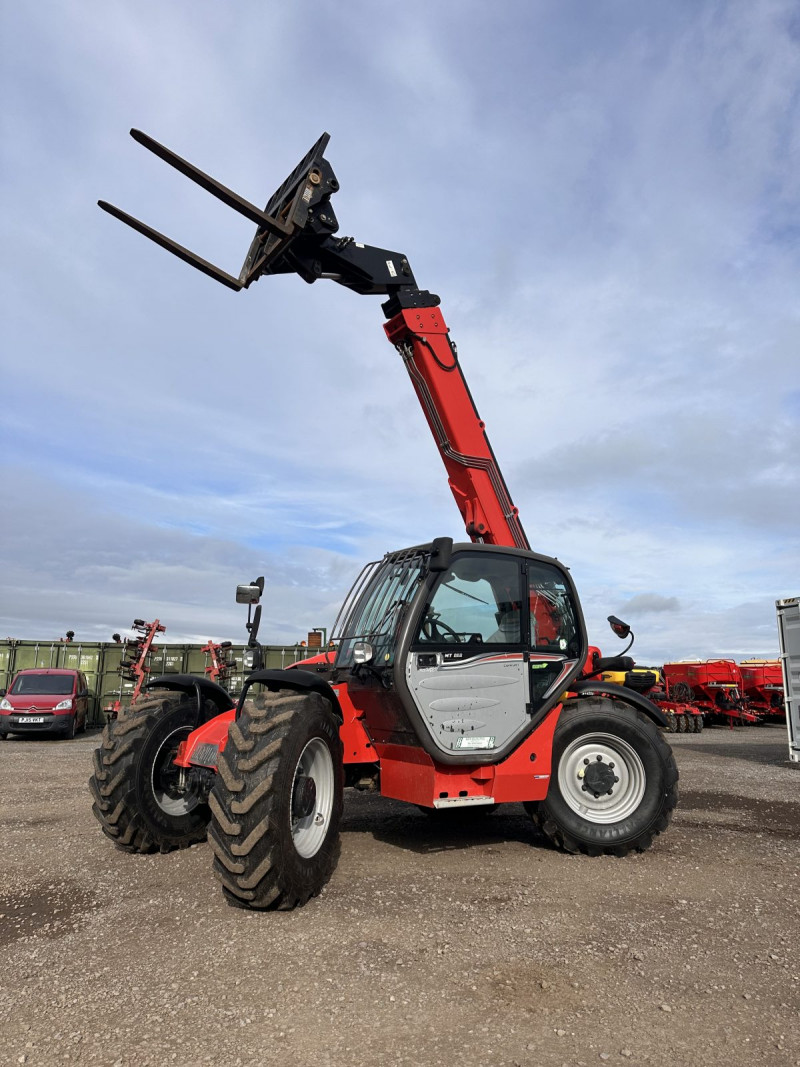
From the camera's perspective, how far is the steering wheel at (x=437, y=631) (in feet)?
17.2

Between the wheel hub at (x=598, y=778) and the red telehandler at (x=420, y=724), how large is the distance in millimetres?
13

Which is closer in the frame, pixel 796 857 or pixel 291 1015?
pixel 291 1015

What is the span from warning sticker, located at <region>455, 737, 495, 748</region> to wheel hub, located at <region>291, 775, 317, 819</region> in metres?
1.08

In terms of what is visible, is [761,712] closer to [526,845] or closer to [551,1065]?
[526,845]

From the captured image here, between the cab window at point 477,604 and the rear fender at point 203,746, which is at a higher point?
the cab window at point 477,604

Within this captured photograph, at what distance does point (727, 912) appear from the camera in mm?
4324

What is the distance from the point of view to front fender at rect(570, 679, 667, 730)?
239 inches

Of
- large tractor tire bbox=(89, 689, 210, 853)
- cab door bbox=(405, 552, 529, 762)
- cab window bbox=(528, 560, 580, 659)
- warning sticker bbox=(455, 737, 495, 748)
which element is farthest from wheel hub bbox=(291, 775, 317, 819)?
cab window bbox=(528, 560, 580, 659)

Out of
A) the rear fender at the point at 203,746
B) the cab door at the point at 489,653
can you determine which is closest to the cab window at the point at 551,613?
the cab door at the point at 489,653

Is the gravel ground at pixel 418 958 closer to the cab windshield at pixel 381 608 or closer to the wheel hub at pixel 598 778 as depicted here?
the wheel hub at pixel 598 778

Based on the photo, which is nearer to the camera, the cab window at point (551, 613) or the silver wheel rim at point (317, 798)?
the silver wheel rim at point (317, 798)

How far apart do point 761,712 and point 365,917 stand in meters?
21.9

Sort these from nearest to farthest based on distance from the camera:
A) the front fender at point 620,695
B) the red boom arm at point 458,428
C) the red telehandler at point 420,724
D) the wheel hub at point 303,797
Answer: the wheel hub at point 303,797, the red telehandler at point 420,724, the front fender at point 620,695, the red boom arm at point 458,428

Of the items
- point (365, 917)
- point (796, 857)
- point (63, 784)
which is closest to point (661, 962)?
point (365, 917)
